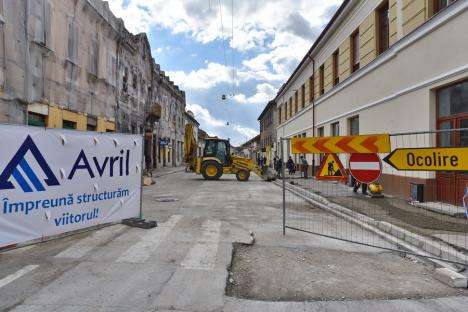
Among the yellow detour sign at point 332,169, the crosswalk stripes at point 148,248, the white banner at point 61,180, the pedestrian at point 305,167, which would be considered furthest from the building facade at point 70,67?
the pedestrian at point 305,167

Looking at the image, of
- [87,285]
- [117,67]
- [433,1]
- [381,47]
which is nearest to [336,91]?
[381,47]

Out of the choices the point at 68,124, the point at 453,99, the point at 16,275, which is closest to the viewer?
the point at 16,275

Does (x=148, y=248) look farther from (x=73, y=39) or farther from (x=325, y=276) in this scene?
(x=73, y=39)

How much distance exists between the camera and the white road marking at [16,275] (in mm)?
4141

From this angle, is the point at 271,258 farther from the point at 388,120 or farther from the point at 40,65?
the point at 40,65

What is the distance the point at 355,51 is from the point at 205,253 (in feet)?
46.3

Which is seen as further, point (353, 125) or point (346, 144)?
point (353, 125)

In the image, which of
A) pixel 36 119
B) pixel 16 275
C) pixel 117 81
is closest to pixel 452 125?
pixel 16 275

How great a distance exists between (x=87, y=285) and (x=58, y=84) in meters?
12.0

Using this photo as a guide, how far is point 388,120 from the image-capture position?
1248cm

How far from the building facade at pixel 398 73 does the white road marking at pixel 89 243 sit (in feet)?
22.6

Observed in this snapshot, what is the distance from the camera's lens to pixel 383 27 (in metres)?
13.5

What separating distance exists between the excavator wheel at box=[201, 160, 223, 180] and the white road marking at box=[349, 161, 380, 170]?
1660 centimetres

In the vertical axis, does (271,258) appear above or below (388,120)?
below
